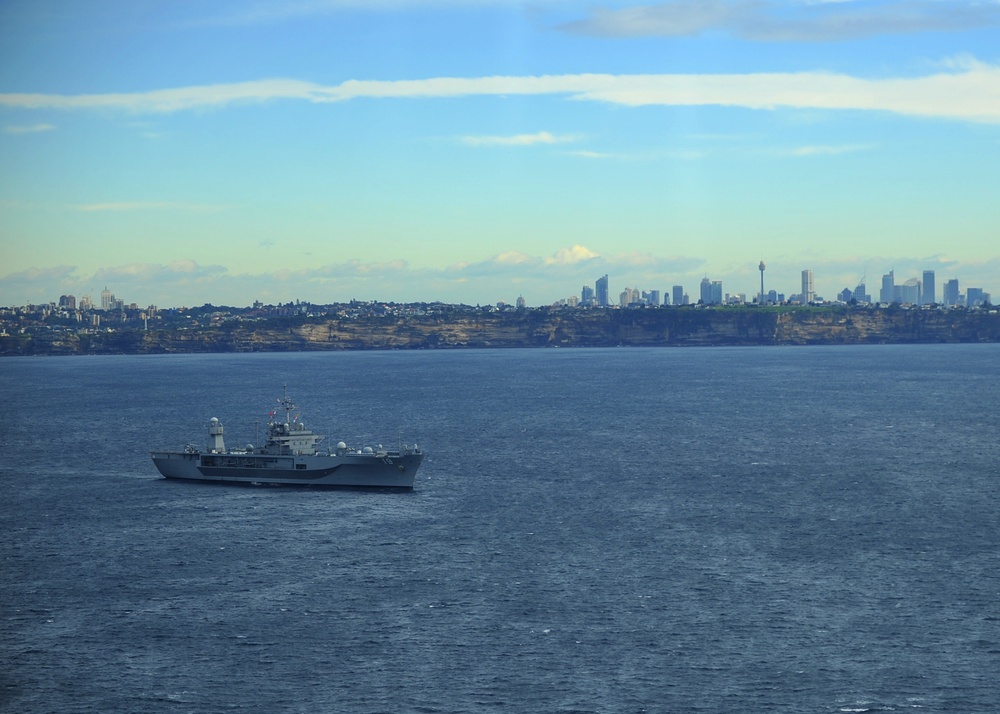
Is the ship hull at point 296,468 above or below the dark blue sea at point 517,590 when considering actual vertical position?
above

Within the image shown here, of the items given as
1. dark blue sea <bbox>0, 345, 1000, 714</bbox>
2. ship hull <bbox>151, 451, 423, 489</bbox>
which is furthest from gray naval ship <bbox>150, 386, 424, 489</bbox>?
dark blue sea <bbox>0, 345, 1000, 714</bbox>

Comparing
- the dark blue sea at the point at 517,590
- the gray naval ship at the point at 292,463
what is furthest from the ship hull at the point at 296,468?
the dark blue sea at the point at 517,590

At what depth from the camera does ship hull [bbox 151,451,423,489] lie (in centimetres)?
11956

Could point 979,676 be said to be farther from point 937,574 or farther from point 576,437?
point 576,437

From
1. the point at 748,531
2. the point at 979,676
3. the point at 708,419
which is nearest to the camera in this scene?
the point at 979,676

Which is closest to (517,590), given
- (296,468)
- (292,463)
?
(296,468)

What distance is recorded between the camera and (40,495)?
117 meters

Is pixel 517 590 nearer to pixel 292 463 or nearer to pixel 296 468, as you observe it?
pixel 296 468

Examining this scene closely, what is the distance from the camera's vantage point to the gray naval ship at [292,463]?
120 m

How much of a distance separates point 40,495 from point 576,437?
7601 centimetres

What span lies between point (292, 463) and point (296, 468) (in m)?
0.78

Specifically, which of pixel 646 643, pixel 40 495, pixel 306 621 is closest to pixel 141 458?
pixel 40 495

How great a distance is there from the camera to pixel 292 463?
125 metres

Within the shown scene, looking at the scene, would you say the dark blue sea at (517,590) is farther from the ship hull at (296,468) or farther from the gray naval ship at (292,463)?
the gray naval ship at (292,463)
